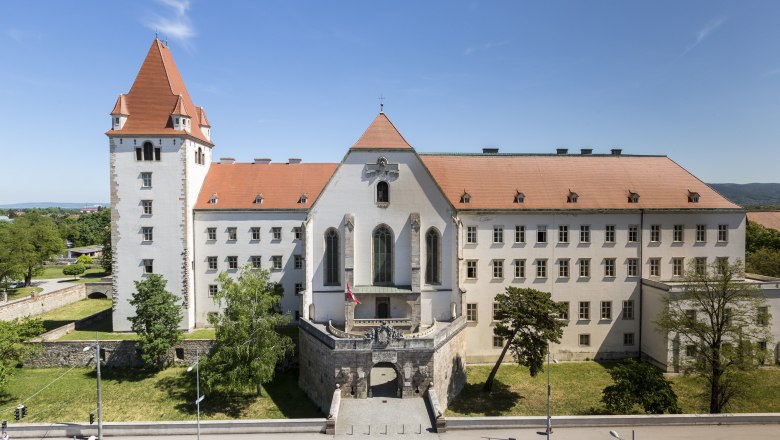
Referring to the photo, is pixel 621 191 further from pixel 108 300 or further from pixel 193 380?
pixel 108 300

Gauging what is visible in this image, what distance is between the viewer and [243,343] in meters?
32.5

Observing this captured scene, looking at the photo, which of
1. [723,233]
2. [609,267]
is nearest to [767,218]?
[723,233]

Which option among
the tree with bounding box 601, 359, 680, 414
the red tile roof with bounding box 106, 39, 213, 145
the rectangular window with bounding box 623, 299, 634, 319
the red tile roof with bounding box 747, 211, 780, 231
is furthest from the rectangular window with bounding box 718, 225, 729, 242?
the red tile roof with bounding box 106, 39, 213, 145

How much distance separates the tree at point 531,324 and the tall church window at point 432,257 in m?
7.21

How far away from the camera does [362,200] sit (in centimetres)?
3950

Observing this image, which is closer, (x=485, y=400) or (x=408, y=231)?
(x=485, y=400)

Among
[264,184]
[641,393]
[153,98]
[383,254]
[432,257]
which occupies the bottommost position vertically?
[641,393]

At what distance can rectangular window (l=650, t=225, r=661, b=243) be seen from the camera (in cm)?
4347

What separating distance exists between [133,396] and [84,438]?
10.3 meters

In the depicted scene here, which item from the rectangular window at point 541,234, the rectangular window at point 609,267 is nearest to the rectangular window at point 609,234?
the rectangular window at point 609,267

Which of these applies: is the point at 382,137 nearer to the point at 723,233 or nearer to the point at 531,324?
the point at 531,324

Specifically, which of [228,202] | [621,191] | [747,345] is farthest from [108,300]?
[747,345]

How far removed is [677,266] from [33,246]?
8526 cm

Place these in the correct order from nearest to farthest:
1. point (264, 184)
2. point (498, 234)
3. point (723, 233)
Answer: point (498, 234)
point (723, 233)
point (264, 184)
